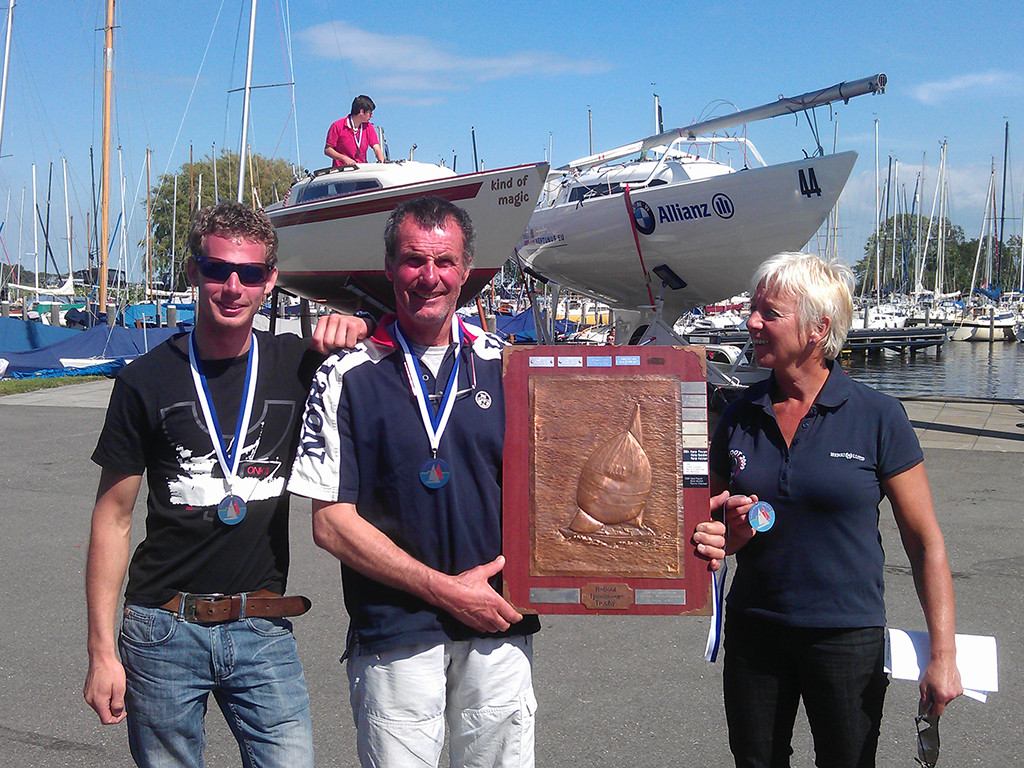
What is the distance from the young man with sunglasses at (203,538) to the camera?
2562mm

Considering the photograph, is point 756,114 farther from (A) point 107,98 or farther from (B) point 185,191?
(B) point 185,191

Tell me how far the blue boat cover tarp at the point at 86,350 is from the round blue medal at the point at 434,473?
1926 cm

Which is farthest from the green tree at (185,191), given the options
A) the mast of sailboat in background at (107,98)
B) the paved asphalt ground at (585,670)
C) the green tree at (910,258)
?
the paved asphalt ground at (585,670)

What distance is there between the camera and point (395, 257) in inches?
101

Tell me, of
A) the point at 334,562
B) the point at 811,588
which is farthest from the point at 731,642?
the point at 334,562

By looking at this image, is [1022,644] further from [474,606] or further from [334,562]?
[334,562]

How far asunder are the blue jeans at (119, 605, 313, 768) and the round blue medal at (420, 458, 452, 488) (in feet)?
2.17

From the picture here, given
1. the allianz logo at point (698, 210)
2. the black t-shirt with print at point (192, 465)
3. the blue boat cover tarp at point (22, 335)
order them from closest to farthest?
the black t-shirt with print at point (192, 465), the allianz logo at point (698, 210), the blue boat cover tarp at point (22, 335)

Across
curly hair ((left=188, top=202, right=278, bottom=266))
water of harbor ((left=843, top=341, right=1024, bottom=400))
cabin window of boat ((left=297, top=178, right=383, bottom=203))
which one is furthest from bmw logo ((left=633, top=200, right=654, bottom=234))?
curly hair ((left=188, top=202, right=278, bottom=266))

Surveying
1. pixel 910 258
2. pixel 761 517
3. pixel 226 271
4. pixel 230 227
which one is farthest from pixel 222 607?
pixel 910 258

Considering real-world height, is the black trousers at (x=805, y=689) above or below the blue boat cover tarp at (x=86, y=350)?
below

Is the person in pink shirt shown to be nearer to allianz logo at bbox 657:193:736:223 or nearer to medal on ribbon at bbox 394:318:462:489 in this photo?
Answer: allianz logo at bbox 657:193:736:223

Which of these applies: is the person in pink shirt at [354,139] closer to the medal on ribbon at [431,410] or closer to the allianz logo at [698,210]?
the allianz logo at [698,210]

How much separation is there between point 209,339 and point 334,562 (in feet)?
14.6
